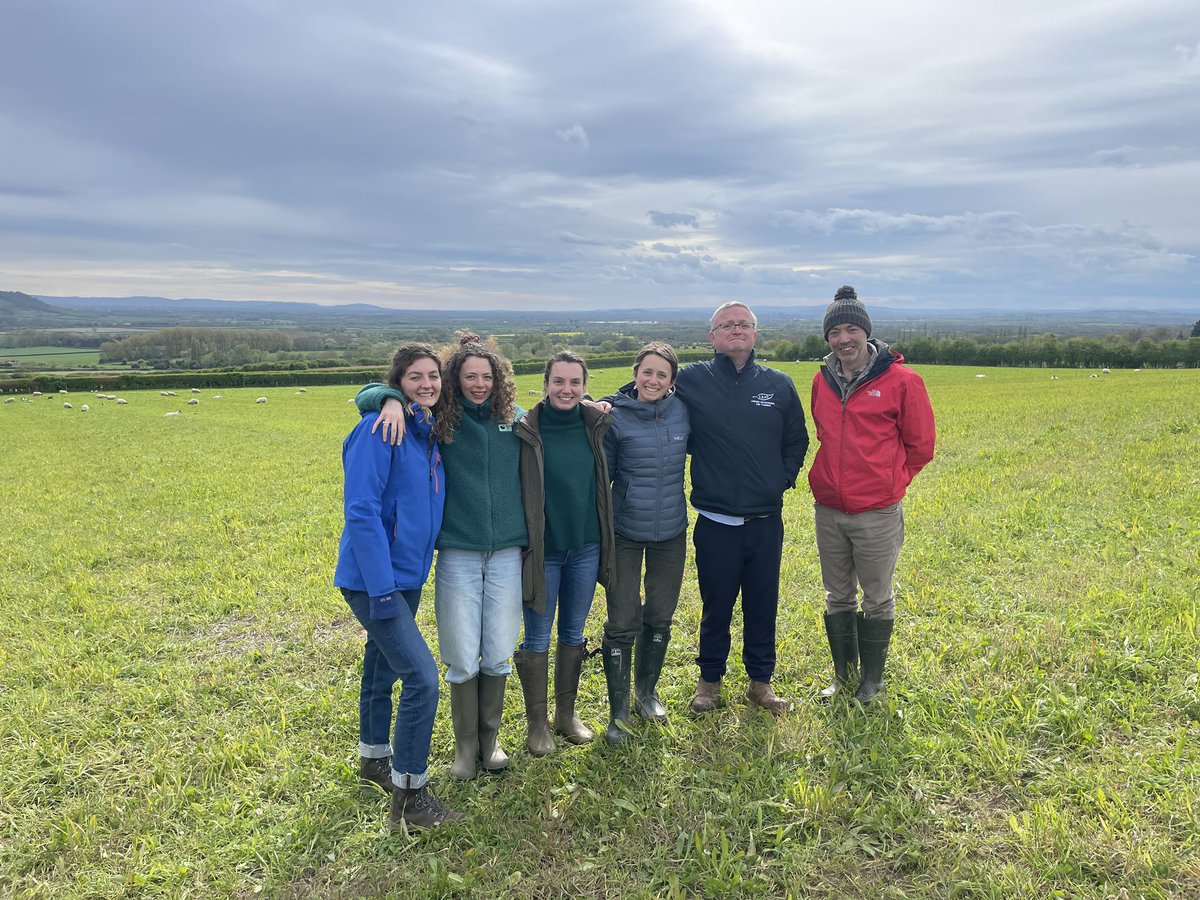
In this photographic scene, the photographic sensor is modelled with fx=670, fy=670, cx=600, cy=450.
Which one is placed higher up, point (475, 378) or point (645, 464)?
point (475, 378)

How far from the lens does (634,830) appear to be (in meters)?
3.79

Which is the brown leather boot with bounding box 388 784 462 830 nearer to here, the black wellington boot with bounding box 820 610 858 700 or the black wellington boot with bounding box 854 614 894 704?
the black wellington boot with bounding box 820 610 858 700

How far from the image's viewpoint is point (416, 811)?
3850 millimetres

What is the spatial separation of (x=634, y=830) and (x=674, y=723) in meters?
1.09

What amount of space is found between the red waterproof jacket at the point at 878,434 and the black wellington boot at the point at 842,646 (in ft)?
2.94

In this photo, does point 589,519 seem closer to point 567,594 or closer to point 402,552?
point 567,594

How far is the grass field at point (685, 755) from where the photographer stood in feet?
11.3

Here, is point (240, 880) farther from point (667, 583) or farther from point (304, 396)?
point (304, 396)

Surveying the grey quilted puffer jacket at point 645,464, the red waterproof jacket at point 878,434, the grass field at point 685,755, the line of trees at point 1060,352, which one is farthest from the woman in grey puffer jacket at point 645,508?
the line of trees at point 1060,352

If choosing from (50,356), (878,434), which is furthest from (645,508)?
(50,356)

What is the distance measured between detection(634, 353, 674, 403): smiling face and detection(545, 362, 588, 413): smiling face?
517mm

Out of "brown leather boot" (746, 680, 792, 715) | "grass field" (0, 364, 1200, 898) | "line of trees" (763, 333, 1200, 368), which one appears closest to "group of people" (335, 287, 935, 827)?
"brown leather boot" (746, 680, 792, 715)

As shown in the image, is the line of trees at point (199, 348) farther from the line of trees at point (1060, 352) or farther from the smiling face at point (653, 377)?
the smiling face at point (653, 377)

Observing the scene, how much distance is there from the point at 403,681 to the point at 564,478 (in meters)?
1.50
